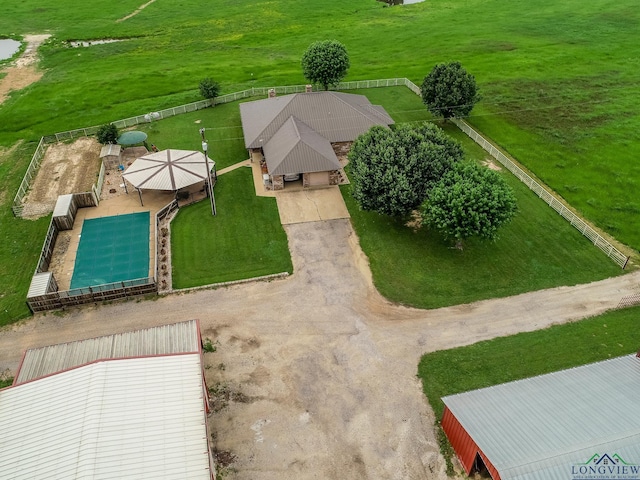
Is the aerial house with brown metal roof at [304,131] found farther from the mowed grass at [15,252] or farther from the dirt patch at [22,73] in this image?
the dirt patch at [22,73]

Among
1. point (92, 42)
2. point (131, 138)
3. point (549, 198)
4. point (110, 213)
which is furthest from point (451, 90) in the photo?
point (92, 42)

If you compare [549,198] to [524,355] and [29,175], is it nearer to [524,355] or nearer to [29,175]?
[524,355]

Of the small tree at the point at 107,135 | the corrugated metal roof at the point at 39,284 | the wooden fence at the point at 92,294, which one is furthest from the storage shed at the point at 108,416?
the small tree at the point at 107,135

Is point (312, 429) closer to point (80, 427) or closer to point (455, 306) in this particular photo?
point (80, 427)

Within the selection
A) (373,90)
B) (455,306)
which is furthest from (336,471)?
(373,90)

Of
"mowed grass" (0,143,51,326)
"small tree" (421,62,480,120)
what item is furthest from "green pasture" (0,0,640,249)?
"mowed grass" (0,143,51,326)

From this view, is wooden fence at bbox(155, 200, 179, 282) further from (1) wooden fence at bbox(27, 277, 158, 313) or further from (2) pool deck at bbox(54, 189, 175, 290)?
(1) wooden fence at bbox(27, 277, 158, 313)
